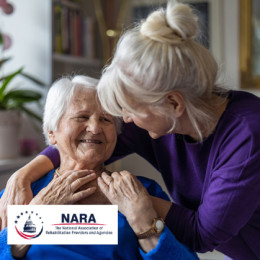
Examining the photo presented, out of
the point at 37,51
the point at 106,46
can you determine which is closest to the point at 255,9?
the point at 106,46

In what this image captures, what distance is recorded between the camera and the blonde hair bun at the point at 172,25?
99 cm

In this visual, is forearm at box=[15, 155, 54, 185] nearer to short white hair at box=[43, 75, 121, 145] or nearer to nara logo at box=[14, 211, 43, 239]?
short white hair at box=[43, 75, 121, 145]

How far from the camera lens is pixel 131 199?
40.5 inches

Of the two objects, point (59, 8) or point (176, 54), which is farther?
point (59, 8)

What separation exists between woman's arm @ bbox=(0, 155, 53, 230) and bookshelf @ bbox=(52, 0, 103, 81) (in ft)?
4.32

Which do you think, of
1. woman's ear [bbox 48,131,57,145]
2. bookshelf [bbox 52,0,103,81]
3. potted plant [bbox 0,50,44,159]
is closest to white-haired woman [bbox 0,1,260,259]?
woman's ear [bbox 48,131,57,145]

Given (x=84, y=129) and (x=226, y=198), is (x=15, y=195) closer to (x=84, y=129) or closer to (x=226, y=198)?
(x=84, y=129)

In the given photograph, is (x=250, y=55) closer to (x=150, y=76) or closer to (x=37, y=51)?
(x=37, y=51)

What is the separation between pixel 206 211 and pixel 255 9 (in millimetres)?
2573

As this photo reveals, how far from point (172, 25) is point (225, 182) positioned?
1.37ft

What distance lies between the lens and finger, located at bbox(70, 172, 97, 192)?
1138mm

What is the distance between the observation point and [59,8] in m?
2.66

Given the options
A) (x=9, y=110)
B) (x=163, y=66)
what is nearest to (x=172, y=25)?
(x=163, y=66)

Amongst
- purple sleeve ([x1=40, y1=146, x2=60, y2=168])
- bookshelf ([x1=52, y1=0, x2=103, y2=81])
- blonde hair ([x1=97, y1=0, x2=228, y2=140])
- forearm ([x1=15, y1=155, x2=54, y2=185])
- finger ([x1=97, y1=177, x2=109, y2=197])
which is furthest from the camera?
bookshelf ([x1=52, y1=0, x2=103, y2=81])
